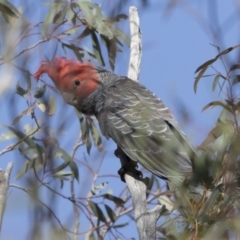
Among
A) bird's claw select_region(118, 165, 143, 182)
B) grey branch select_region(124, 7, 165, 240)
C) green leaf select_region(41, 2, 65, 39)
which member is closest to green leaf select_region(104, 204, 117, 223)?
bird's claw select_region(118, 165, 143, 182)

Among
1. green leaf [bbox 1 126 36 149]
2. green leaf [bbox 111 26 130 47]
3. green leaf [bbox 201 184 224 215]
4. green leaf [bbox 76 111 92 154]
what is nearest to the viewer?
green leaf [bbox 201 184 224 215]

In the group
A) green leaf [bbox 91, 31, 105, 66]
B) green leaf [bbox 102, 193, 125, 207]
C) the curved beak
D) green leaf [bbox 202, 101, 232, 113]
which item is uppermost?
green leaf [bbox 91, 31, 105, 66]

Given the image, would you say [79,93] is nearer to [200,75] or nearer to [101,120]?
[101,120]

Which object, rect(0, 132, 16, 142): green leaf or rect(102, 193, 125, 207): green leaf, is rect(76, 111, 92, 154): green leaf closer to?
rect(102, 193, 125, 207): green leaf

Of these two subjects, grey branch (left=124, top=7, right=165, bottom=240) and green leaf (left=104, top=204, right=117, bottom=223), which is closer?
grey branch (left=124, top=7, right=165, bottom=240)

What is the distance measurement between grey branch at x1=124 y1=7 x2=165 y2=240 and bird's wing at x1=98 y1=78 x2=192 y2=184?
13 cm

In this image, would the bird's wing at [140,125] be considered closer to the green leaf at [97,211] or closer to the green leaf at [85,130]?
the green leaf at [85,130]

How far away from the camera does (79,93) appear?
148 inches

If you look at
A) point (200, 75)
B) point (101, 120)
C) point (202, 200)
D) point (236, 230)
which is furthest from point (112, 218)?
point (236, 230)

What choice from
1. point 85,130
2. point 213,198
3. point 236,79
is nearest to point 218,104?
point 236,79

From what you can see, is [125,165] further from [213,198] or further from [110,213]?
[213,198]

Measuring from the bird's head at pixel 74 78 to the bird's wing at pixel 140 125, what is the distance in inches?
5.0

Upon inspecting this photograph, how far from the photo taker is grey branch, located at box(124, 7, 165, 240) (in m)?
2.62

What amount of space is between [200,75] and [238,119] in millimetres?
476
